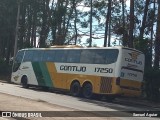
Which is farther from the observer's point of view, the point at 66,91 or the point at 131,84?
the point at 66,91

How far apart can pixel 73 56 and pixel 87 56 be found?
1.44 m

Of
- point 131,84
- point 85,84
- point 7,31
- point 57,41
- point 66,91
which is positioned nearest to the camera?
point 131,84

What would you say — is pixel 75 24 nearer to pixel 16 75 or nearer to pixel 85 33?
pixel 85 33

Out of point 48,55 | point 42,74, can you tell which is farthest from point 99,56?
point 42,74

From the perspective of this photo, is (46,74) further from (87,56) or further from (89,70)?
(89,70)

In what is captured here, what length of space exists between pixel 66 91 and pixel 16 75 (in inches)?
238

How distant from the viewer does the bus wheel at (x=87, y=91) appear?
25594mm

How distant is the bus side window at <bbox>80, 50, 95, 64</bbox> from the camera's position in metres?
25.9

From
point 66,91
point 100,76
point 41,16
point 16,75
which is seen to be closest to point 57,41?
point 41,16

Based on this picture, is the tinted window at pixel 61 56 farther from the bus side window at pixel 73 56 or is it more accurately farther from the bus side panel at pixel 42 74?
the bus side panel at pixel 42 74

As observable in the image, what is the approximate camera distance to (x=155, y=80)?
88.5ft

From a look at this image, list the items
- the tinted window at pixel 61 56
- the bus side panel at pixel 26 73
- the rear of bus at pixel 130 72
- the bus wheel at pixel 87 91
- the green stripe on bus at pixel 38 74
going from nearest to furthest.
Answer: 1. the rear of bus at pixel 130 72
2. the bus wheel at pixel 87 91
3. the tinted window at pixel 61 56
4. the green stripe on bus at pixel 38 74
5. the bus side panel at pixel 26 73

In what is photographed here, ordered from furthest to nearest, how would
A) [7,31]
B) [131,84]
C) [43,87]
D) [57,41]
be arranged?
1. [7,31]
2. [57,41]
3. [43,87]
4. [131,84]

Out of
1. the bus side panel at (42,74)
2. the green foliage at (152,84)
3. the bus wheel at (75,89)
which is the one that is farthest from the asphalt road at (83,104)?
the bus side panel at (42,74)
